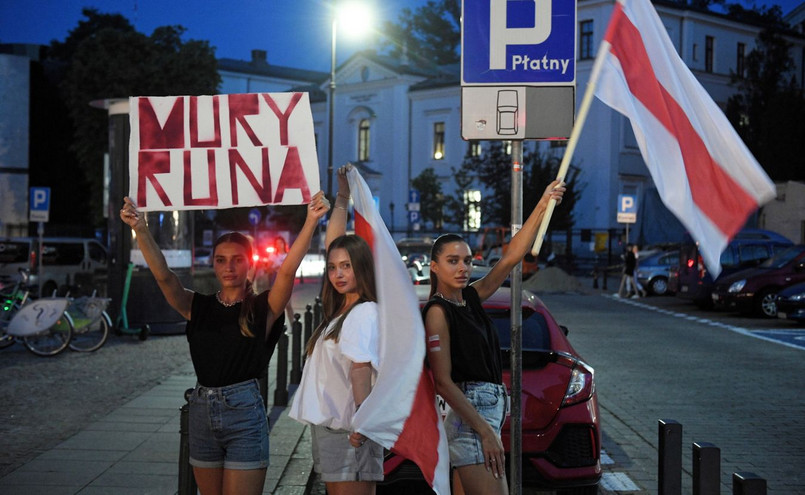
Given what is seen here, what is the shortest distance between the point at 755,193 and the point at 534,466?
2521mm

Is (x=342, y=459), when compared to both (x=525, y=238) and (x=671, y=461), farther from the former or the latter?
(x=671, y=461)

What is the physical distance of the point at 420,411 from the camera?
4.32 meters

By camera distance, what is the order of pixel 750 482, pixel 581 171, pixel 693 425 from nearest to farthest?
1. pixel 750 482
2. pixel 693 425
3. pixel 581 171

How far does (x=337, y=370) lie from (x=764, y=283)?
21.5 metres

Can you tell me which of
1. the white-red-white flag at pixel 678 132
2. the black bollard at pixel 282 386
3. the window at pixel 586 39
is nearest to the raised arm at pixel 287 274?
the white-red-white flag at pixel 678 132

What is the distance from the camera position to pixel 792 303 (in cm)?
2092

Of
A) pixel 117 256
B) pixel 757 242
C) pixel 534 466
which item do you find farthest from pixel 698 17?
pixel 534 466

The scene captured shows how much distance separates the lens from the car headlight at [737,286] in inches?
946

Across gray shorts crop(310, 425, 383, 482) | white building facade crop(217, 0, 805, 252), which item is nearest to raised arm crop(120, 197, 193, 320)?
gray shorts crop(310, 425, 383, 482)

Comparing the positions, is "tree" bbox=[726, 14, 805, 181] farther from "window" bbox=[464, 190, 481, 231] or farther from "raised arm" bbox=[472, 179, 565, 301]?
"raised arm" bbox=[472, 179, 565, 301]

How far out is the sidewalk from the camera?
21.9 ft

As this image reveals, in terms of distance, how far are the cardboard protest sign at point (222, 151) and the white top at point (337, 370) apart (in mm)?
928

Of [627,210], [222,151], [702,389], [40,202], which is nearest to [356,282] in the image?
[222,151]

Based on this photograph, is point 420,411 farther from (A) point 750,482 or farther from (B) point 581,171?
→ (B) point 581,171
